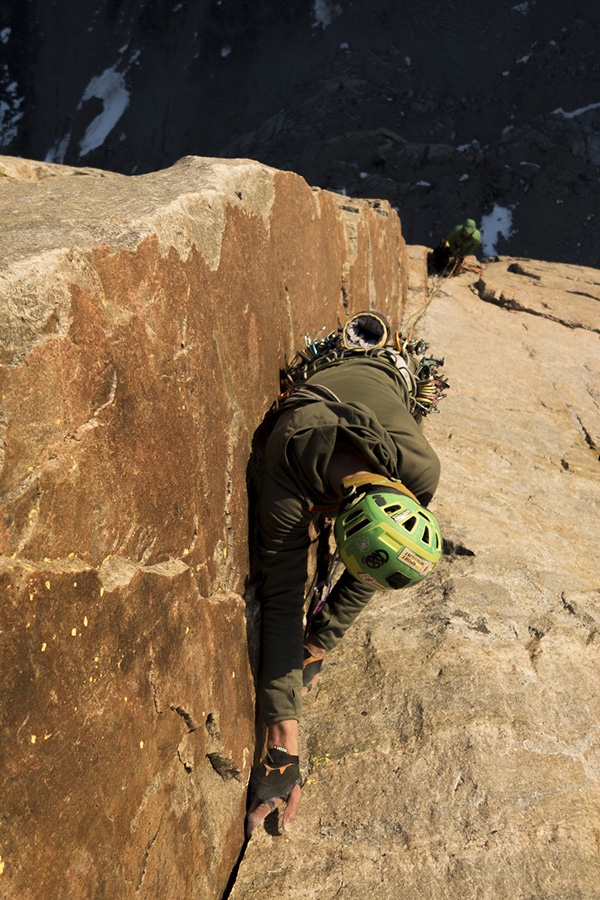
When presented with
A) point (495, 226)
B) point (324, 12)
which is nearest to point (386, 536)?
point (495, 226)

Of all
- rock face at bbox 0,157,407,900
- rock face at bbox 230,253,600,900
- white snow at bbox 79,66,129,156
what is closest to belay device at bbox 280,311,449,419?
rock face at bbox 0,157,407,900

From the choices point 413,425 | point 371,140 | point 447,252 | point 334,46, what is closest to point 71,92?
point 334,46

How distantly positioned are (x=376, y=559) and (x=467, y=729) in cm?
62

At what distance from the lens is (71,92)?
23.3 m

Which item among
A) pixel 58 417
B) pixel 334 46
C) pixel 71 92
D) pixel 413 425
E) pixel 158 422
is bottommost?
pixel 71 92

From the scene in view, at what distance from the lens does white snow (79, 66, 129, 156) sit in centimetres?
2234

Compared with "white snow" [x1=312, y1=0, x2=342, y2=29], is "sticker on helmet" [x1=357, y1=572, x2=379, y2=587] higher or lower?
higher

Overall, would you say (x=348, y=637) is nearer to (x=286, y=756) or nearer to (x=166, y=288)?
(x=286, y=756)

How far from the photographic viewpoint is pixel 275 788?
1.70 metres

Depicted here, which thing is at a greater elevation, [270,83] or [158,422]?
[158,422]

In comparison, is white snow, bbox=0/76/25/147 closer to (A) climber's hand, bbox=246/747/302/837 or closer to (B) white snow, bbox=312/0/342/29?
(B) white snow, bbox=312/0/342/29

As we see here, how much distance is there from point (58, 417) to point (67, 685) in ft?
1.34

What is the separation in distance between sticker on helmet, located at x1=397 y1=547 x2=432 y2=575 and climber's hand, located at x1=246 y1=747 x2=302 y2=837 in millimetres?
618

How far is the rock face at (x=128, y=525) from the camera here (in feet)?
3.26
